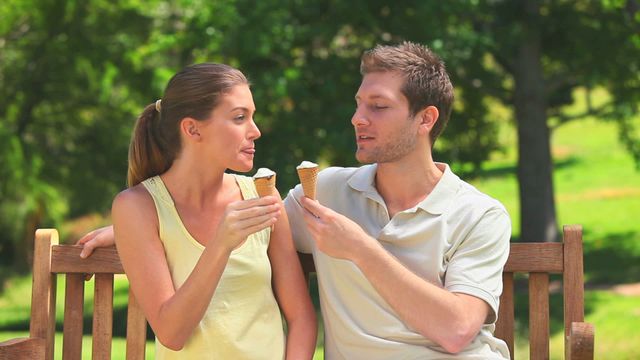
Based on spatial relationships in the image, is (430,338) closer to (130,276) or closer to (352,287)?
(352,287)

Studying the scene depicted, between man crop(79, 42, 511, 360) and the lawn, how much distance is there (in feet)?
22.5

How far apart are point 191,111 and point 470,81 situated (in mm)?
11603

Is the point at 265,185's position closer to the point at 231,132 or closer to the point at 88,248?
the point at 231,132

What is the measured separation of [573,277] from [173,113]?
5.02ft

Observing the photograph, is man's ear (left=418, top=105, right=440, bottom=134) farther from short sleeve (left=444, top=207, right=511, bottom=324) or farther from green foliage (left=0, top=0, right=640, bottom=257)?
green foliage (left=0, top=0, right=640, bottom=257)

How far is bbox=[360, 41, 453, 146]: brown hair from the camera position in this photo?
356 centimetres

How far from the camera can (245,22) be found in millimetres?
12562

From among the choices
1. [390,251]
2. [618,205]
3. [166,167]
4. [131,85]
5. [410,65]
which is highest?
[131,85]

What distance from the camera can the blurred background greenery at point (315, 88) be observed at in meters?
12.6

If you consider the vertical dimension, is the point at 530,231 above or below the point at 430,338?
above

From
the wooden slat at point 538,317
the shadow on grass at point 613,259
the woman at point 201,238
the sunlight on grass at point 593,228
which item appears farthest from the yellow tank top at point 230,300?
the shadow on grass at point 613,259

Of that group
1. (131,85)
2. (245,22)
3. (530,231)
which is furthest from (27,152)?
(530,231)

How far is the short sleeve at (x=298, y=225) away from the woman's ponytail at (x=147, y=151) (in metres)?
0.46

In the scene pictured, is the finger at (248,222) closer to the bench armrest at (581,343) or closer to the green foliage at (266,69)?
the bench armrest at (581,343)
